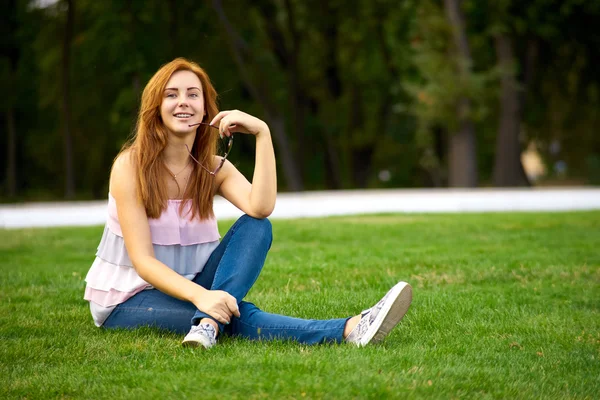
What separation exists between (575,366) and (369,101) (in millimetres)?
31309

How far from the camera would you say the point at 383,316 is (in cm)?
A: 432

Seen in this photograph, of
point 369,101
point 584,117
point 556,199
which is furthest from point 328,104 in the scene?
point 556,199

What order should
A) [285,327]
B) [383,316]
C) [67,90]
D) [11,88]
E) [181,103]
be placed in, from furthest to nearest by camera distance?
[11,88], [67,90], [181,103], [285,327], [383,316]

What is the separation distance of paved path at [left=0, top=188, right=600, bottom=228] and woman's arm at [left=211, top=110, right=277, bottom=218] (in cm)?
896

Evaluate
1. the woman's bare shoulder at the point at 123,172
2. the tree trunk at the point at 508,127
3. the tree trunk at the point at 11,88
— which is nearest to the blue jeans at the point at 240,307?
the woman's bare shoulder at the point at 123,172

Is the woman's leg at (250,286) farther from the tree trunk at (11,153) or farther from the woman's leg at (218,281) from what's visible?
the tree trunk at (11,153)

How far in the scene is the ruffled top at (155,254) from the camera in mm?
4793

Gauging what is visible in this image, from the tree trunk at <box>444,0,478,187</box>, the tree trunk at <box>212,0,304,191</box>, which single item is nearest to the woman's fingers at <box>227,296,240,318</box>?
the tree trunk at <box>444,0,478,187</box>

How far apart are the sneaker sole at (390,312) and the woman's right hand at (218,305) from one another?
2.28 feet

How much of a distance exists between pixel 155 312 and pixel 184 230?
0.49 m

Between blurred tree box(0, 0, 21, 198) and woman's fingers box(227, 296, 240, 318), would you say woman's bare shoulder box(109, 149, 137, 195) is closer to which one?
woman's fingers box(227, 296, 240, 318)

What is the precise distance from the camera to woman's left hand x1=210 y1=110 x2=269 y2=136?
474cm

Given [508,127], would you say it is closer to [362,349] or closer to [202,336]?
[362,349]

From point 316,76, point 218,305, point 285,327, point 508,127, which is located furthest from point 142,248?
point 316,76
